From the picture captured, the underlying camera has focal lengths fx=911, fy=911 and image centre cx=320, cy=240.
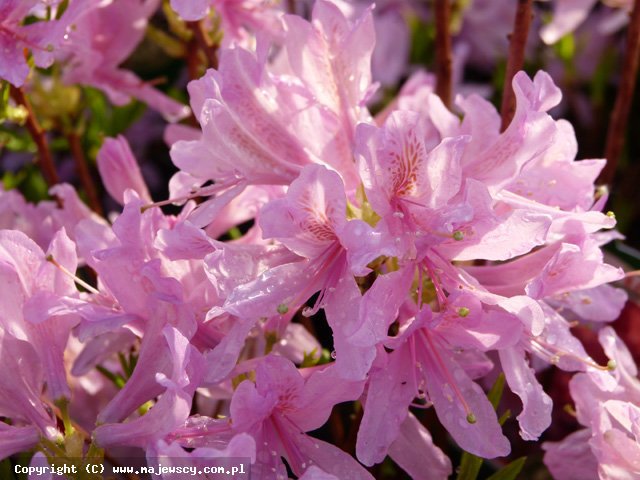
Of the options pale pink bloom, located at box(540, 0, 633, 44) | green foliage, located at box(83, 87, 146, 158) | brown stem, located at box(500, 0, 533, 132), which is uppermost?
brown stem, located at box(500, 0, 533, 132)

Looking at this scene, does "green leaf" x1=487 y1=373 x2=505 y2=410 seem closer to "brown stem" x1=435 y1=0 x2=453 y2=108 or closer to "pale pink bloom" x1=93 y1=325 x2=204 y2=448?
"pale pink bloom" x1=93 y1=325 x2=204 y2=448

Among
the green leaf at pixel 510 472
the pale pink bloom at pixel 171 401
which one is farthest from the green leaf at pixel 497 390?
the pale pink bloom at pixel 171 401

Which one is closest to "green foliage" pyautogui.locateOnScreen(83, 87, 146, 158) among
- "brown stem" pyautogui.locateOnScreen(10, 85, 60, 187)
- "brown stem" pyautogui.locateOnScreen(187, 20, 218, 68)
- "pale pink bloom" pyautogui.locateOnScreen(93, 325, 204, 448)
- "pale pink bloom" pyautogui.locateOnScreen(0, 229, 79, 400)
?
"brown stem" pyautogui.locateOnScreen(10, 85, 60, 187)

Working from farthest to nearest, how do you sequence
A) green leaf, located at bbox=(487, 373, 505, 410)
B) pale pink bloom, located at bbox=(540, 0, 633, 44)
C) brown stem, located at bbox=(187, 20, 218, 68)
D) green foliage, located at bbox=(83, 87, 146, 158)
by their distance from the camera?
green foliage, located at bbox=(83, 87, 146, 158), pale pink bloom, located at bbox=(540, 0, 633, 44), brown stem, located at bbox=(187, 20, 218, 68), green leaf, located at bbox=(487, 373, 505, 410)

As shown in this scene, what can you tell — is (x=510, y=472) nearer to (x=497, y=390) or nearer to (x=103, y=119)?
(x=497, y=390)

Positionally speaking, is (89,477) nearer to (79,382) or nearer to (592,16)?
(79,382)

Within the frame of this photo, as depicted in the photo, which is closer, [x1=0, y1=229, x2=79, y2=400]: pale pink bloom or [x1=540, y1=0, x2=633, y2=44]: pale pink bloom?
[x1=0, y1=229, x2=79, y2=400]: pale pink bloom

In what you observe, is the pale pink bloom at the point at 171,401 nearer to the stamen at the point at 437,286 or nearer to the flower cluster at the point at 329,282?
the flower cluster at the point at 329,282

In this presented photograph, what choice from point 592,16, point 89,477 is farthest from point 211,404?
point 592,16
